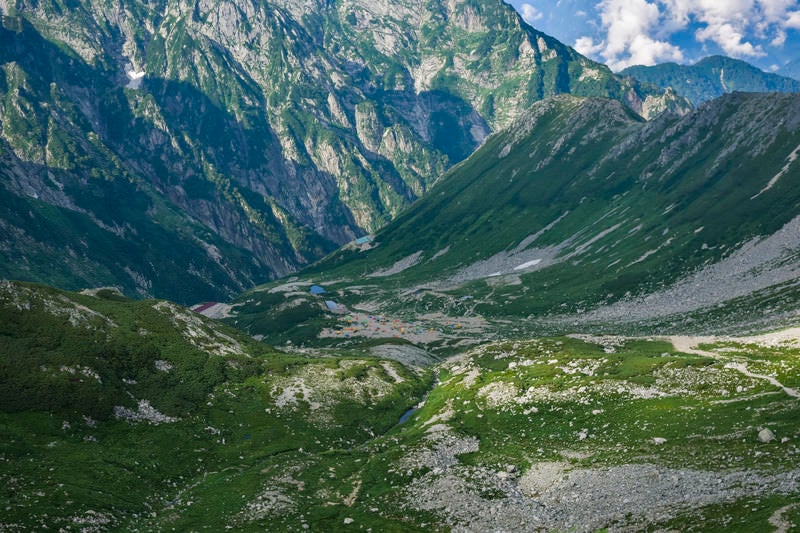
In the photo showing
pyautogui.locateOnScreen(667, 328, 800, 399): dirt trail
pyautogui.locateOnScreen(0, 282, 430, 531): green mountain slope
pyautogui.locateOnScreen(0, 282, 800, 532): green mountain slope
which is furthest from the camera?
pyautogui.locateOnScreen(667, 328, 800, 399): dirt trail

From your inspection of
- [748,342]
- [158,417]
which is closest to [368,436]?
[158,417]

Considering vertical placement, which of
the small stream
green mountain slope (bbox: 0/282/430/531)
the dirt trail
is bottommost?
the dirt trail

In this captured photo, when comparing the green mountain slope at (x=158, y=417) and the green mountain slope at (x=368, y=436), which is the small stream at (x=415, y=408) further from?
the green mountain slope at (x=158, y=417)

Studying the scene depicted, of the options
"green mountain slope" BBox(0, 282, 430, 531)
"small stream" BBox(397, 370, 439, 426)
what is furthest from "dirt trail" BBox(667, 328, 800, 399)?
"green mountain slope" BBox(0, 282, 430, 531)

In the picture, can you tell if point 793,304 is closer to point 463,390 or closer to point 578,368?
point 578,368

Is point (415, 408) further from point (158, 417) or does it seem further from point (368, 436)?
point (158, 417)

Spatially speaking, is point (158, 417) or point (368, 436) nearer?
point (158, 417)

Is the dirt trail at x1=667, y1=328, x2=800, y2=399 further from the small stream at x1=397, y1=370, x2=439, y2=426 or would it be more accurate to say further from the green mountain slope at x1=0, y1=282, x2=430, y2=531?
the green mountain slope at x1=0, y1=282, x2=430, y2=531

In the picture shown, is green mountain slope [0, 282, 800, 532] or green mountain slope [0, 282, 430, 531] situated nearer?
green mountain slope [0, 282, 800, 532]

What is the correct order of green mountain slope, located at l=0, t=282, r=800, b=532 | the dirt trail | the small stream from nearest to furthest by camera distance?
green mountain slope, located at l=0, t=282, r=800, b=532, the dirt trail, the small stream

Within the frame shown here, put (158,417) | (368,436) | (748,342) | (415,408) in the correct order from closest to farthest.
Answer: (158,417)
(368,436)
(748,342)
(415,408)

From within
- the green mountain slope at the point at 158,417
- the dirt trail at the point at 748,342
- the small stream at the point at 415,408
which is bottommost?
the dirt trail at the point at 748,342

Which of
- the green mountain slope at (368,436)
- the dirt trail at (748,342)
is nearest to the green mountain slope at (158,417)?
the green mountain slope at (368,436)
